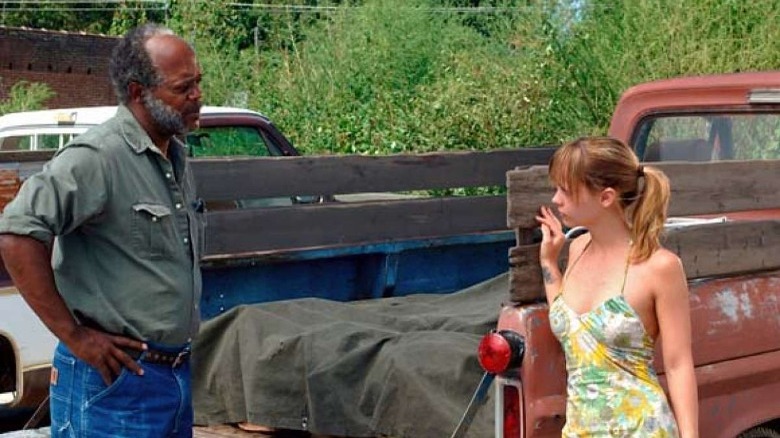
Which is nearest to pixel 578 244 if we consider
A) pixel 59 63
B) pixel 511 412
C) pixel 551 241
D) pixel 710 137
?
pixel 551 241

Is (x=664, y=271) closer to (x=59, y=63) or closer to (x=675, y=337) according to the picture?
(x=675, y=337)

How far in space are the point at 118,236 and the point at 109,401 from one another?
40cm

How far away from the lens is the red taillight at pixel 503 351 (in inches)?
126

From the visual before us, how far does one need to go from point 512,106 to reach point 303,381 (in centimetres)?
980

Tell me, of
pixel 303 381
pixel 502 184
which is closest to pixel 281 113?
pixel 502 184

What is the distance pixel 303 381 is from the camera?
398 centimetres

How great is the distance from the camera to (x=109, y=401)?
10.2ft

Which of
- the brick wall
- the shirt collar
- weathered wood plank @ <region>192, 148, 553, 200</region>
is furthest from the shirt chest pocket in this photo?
the brick wall

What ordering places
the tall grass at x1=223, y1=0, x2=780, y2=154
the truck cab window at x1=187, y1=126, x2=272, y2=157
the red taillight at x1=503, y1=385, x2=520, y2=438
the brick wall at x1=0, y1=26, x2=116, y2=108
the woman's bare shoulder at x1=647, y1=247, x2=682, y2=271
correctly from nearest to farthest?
the woman's bare shoulder at x1=647, y1=247, x2=682, y2=271 < the red taillight at x1=503, y1=385, x2=520, y2=438 < the truck cab window at x1=187, y1=126, x2=272, y2=157 < the tall grass at x1=223, y1=0, x2=780, y2=154 < the brick wall at x1=0, y1=26, x2=116, y2=108

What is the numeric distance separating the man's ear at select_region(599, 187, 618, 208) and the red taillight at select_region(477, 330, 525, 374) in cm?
41

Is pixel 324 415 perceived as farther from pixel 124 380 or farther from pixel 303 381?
pixel 124 380

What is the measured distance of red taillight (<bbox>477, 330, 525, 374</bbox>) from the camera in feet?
10.5

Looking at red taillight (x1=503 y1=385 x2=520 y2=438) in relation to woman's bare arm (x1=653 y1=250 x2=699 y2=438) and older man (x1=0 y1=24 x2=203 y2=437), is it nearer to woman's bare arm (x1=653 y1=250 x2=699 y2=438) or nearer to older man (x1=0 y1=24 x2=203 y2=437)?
woman's bare arm (x1=653 y1=250 x2=699 y2=438)

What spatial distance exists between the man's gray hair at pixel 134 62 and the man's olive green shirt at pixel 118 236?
8 cm
